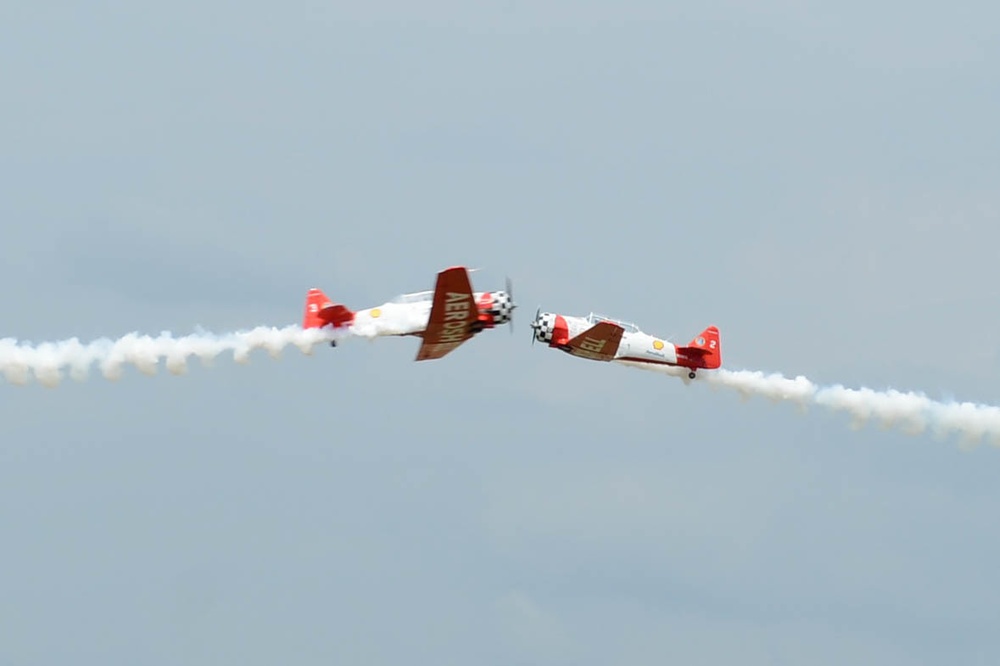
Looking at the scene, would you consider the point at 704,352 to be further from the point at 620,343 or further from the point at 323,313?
the point at 323,313

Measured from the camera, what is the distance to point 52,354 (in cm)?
7475

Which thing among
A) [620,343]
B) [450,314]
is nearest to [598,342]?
[620,343]

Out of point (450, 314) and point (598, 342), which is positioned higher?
point (450, 314)

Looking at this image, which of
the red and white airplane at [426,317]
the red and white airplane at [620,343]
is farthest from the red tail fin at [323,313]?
the red and white airplane at [620,343]

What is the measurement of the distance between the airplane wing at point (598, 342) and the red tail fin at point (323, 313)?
7806 mm

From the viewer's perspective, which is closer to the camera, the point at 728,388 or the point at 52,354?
the point at 52,354

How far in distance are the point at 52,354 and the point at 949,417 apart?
30.7 m

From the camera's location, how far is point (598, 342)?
3147 inches

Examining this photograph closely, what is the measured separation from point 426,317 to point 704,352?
1125 centimetres

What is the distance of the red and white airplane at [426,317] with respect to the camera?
75.4m

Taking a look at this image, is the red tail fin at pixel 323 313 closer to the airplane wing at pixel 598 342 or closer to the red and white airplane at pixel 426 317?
the red and white airplane at pixel 426 317

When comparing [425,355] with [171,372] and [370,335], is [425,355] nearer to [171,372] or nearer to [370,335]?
[370,335]

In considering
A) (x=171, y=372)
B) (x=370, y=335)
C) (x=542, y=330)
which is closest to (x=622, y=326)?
(x=542, y=330)

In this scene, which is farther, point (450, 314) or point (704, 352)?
point (704, 352)
